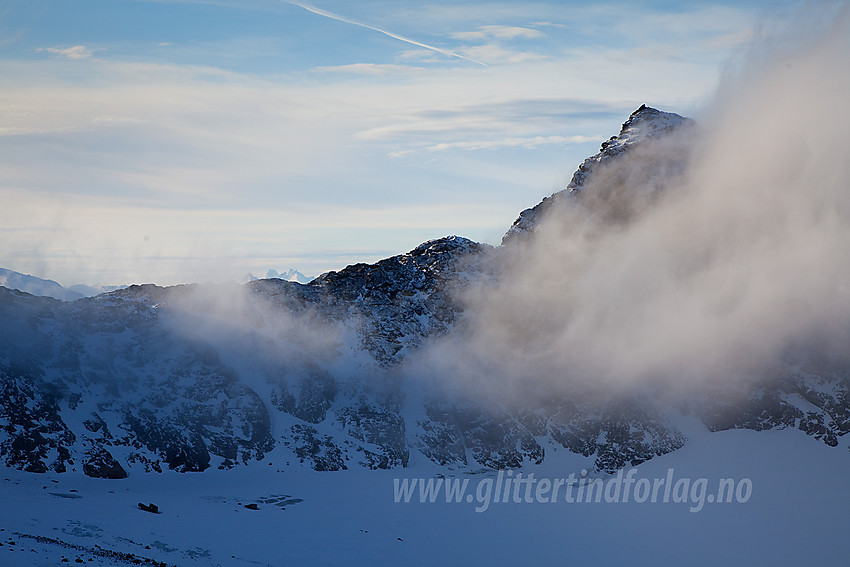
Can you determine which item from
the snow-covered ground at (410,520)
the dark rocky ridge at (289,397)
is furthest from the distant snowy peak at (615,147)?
the snow-covered ground at (410,520)

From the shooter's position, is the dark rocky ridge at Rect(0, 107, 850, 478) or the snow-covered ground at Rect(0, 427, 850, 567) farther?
the dark rocky ridge at Rect(0, 107, 850, 478)

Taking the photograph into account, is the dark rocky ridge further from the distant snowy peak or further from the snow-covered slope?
the distant snowy peak

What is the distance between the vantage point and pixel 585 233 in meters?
144

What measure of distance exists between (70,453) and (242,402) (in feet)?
86.8

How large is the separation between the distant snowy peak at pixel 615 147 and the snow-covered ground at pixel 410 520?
56208 mm

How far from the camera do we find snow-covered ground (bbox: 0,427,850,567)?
64.4m

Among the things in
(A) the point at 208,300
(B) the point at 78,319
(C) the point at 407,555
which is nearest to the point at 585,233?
(A) the point at 208,300

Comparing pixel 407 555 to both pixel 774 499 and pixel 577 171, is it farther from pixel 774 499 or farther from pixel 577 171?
pixel 577 171

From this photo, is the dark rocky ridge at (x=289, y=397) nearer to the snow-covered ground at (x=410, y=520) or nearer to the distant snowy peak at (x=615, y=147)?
the snow-covered ground at (x=410, y=520)

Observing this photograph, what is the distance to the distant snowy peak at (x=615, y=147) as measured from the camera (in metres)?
146

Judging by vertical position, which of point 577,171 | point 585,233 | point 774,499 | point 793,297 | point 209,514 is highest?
point 577,171

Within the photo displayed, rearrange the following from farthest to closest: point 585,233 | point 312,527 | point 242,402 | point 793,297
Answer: point 585,233
point 793,297
point 242,402
point 312,527

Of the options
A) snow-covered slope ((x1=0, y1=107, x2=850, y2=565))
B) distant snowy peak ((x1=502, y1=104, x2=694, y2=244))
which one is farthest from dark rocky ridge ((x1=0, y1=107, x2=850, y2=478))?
distant snowy peak ((x1=502, y1=104, x2=694, y2=244))

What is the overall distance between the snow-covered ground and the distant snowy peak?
5621 cm
